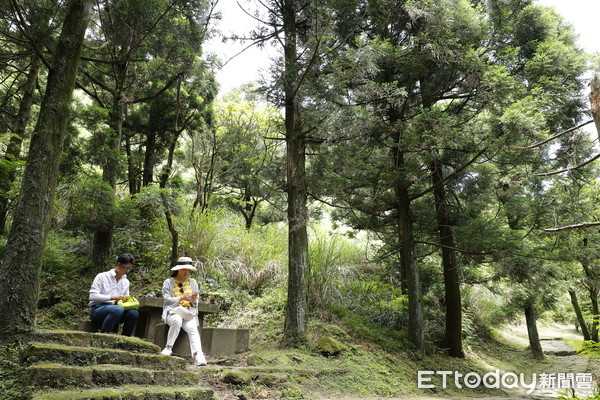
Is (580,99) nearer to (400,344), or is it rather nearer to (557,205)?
(557,205)

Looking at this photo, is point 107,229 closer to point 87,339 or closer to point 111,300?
point 111,300

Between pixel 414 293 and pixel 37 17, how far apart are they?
7.89m

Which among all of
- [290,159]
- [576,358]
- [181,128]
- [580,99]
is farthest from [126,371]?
[576,358]

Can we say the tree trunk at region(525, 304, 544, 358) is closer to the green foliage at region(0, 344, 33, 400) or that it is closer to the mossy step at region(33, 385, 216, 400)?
the mossy step at region(33, 385, 216, 400)

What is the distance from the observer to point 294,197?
7000 millimetres

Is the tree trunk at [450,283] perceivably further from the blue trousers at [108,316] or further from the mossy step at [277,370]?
the blue trousers at [108,316]

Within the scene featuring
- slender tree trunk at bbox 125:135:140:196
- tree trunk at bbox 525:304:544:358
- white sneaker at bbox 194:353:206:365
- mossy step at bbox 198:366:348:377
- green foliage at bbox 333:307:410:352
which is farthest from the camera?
tree trunk at bbox 525:304:544:358

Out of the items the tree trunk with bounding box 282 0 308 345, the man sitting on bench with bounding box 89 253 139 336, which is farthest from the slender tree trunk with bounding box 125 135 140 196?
the man sitting on bench with bounding box 89 253 139 336

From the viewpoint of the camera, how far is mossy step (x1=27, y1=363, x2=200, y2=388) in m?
2.83

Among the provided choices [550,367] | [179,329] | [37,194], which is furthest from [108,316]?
[550,367]

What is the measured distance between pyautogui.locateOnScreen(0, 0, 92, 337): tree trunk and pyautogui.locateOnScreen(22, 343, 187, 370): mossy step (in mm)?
643

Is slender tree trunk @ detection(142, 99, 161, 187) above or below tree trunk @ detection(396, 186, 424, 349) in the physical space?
Result: above

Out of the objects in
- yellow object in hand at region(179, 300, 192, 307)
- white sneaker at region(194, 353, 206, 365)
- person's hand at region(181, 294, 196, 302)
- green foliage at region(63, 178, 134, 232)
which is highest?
green foliage at region(63, 178, 134, 232)

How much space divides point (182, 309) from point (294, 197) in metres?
3.11
